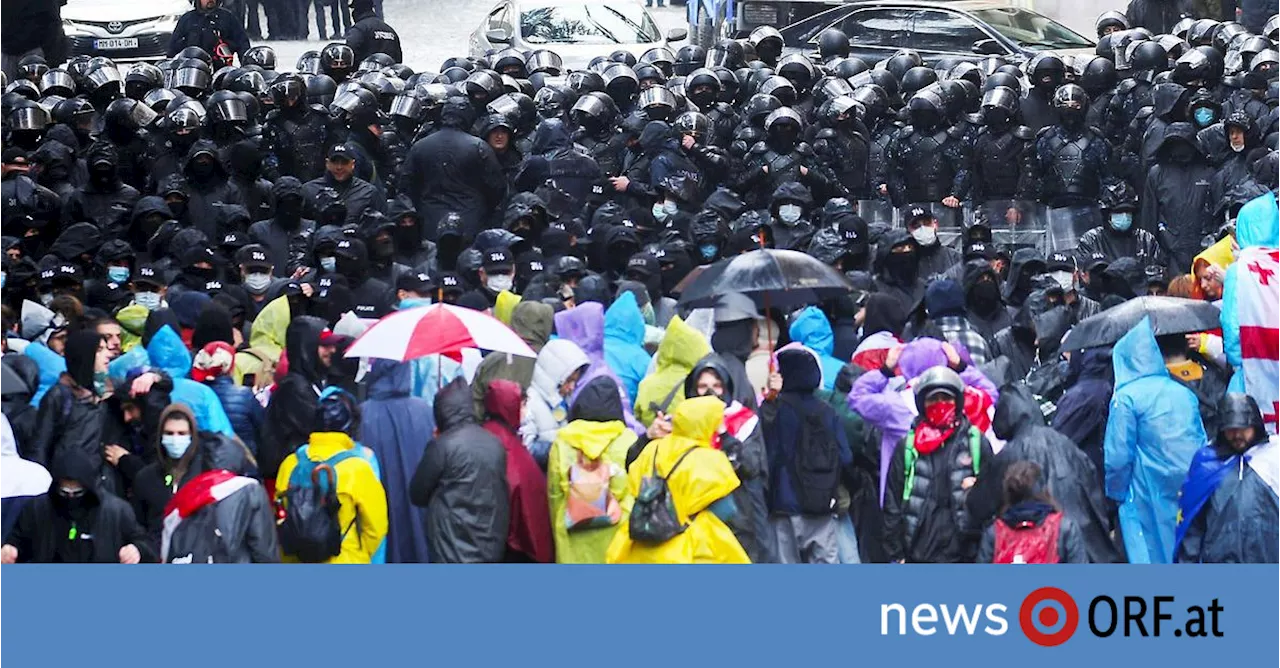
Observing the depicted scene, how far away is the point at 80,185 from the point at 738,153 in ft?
15.0

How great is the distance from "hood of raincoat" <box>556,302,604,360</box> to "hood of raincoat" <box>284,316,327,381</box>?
1.18 m

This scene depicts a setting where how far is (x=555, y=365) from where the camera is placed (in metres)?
12.4

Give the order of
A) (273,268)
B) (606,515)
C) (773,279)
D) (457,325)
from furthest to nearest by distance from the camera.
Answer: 1. (273,268)
2. (773,279)
3. (457,325)
4. (606,515)

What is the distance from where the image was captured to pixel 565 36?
2408 cm

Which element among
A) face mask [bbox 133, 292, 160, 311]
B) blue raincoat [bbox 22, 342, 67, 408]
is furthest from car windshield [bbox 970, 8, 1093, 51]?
blue raincoat [bbox 22, 342, 67, 408]

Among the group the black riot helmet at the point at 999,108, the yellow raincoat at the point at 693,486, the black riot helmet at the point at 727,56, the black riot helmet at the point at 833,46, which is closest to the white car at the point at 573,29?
the black riot helmet at the point at 833,46

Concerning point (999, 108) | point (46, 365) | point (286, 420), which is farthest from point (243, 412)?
point (999, 108)

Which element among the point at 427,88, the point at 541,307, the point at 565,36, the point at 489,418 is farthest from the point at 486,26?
the point at 489,418

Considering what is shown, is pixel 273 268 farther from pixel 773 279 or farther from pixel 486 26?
pixel 486 26

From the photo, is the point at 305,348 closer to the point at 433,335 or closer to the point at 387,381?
the point at 387,381

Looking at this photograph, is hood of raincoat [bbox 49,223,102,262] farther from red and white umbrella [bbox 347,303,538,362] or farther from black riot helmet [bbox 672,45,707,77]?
black riot helmet [bbox 672,45,707,77]

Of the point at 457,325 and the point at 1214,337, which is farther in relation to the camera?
the point at 1214,337
